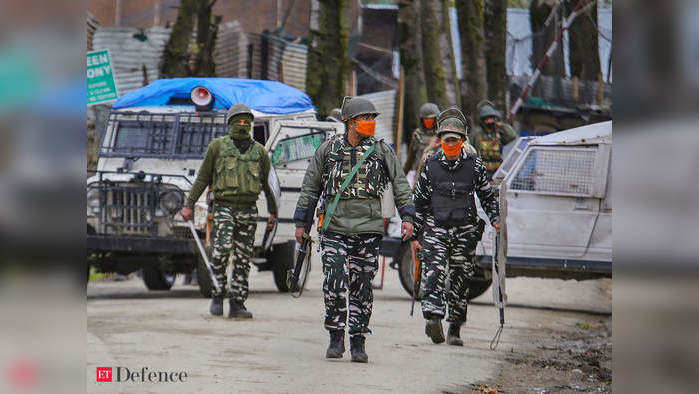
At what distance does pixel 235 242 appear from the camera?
10.4 metres

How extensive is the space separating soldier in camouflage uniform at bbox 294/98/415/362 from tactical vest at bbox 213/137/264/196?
2.36 meters

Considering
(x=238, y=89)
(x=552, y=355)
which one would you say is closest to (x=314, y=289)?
(x=238, y=89)

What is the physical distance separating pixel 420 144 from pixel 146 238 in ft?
11.6

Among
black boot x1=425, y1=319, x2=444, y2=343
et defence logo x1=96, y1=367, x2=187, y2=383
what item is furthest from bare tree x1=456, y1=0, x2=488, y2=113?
et defence logo x1=96, y1=367, x2=187, y2=383

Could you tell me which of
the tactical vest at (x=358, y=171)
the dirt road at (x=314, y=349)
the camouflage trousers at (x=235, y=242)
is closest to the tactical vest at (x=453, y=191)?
the tactical vest at (x=358, y=171)

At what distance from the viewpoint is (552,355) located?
952 cm

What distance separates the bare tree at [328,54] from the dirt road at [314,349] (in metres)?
6.38

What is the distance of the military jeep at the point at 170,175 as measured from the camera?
492 inches

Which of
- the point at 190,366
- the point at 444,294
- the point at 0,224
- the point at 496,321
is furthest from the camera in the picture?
the point at 496,321

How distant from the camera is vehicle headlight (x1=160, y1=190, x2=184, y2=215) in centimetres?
1246

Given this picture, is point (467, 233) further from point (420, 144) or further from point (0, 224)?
point (0, 224)

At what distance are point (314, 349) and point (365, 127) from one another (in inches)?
74.0

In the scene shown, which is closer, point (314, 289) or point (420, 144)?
point (420, 144)

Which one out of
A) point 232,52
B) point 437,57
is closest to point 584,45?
point 437,57
